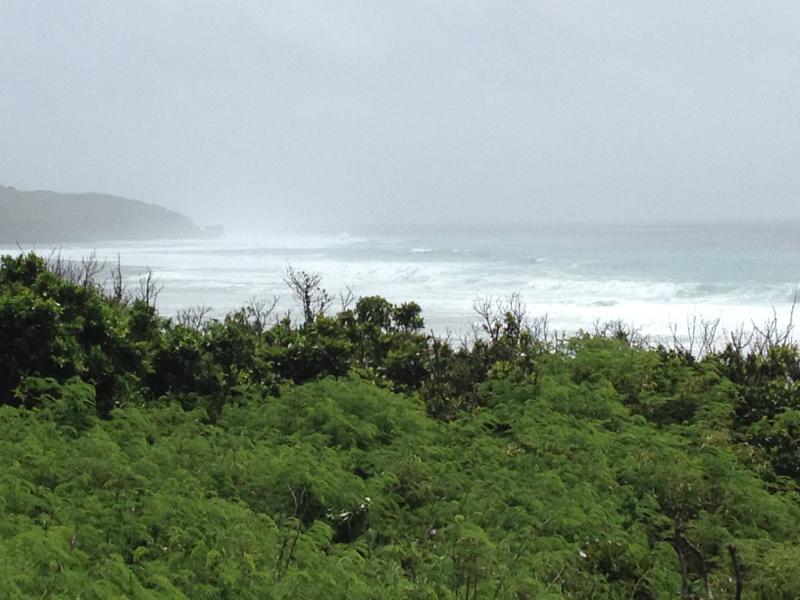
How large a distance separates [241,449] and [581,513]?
130 inches

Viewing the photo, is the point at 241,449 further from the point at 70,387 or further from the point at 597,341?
the point at 597,341

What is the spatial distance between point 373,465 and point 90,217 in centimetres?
18271

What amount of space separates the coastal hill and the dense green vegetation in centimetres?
15005

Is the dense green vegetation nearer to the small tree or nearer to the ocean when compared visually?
the small tree

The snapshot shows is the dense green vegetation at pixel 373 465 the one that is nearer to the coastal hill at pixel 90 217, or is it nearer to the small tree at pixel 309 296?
the small tree at pixel 309 296

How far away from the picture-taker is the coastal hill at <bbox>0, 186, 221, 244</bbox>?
163 m

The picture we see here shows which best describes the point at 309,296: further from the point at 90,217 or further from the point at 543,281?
the point at 90,217

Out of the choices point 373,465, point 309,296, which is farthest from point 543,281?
point 373,465

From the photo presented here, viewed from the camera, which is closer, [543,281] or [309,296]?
[309,296]

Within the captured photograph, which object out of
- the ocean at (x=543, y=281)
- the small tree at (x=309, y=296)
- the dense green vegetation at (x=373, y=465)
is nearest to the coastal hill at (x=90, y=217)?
the ocean at (x=543, y=281)

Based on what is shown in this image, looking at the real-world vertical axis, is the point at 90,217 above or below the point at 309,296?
above

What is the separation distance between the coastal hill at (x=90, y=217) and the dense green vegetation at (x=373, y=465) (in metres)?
150

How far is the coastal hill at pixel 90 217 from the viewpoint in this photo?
163 meters

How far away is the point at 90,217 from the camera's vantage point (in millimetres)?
178375
